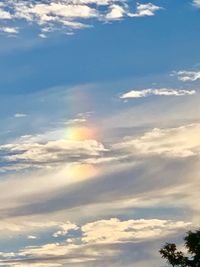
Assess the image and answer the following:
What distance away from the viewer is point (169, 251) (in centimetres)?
16312

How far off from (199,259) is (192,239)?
428 cm

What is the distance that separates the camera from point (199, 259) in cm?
15888

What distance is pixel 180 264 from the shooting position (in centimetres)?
16188

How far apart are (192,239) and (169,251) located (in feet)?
19.2

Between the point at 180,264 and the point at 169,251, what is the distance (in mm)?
3483

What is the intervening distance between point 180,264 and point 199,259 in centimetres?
484

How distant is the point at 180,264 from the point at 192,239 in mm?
5901

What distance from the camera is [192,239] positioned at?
160500 mm
